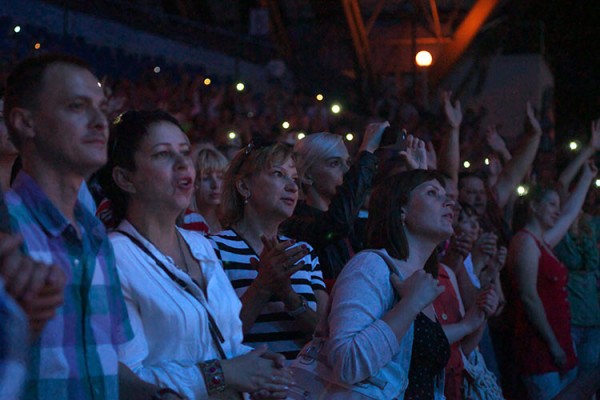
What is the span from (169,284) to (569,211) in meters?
4.30

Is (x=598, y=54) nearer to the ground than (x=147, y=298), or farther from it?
farther from it

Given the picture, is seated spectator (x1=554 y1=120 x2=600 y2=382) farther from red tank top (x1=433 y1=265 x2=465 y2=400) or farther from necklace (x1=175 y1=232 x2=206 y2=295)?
necklace (x1=175 y1=232 x2=206 y2=295)

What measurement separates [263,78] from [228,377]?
43.4 feet

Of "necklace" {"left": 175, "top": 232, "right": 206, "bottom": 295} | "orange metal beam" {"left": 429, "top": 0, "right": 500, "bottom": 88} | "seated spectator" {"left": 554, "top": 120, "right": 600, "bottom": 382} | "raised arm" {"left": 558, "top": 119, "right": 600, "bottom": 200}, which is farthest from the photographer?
"orange metal beam" {"left": 429, "top": 0, "right": 500, "bottom": 88}

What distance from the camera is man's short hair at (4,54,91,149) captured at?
6.34 ft

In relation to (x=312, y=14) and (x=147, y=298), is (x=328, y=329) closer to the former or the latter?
(x=147, y=298)

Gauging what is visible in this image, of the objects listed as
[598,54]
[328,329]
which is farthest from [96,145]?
[598,54]

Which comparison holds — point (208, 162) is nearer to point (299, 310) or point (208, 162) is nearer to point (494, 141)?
point (299, 310)

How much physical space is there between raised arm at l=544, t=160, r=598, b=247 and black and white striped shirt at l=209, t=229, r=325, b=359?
2832 millimetres

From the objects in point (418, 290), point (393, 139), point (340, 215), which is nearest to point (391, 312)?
point (418, 290)

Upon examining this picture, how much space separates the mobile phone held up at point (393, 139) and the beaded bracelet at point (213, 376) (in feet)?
6.77

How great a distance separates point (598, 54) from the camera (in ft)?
57.1

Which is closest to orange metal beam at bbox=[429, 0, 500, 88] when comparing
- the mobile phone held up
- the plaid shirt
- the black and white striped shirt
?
the mobile phone held up

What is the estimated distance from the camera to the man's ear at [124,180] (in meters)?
2.37
